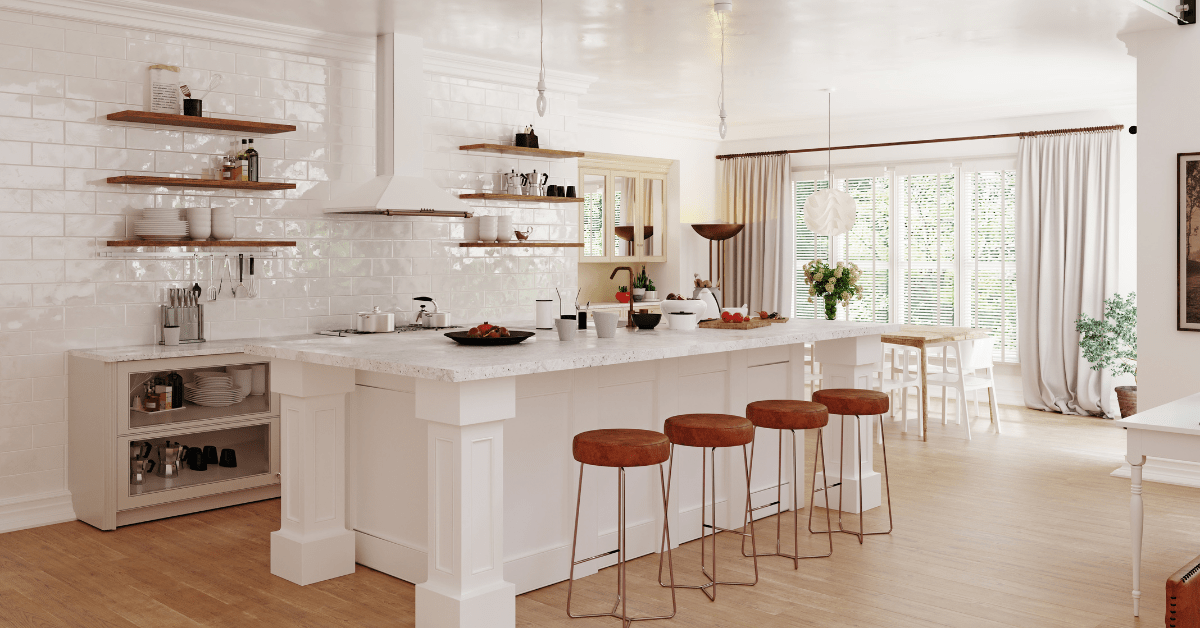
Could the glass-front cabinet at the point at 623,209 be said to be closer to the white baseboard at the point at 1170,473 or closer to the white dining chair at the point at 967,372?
the white dining chair at the point at 967,372

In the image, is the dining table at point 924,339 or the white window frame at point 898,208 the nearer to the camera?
the dining table at point 924,339

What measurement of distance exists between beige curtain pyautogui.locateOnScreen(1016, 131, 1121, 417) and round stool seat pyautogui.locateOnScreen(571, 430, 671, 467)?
571 centimetres

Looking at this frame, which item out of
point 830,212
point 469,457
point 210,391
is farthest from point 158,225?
point 830,212

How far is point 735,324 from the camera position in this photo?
4.64m

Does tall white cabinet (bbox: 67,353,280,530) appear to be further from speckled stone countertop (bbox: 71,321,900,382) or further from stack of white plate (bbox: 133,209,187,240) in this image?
stack of white plate (bbox: 133,209,187,240)

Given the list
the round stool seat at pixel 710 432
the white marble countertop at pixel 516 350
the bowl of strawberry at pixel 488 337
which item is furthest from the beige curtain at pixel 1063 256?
the bowl of strawberry at pixel 488 337

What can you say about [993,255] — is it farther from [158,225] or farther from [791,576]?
[158,225]

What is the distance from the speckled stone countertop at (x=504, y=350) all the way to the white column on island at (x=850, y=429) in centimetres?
14

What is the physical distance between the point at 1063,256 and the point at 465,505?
6468 mm

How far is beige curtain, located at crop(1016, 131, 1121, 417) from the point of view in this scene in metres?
7.69

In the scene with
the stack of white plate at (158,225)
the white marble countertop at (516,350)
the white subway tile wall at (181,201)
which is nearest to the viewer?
the white marble countertop at (516,350)

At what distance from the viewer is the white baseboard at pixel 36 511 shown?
4730 mm

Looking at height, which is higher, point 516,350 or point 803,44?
point 803,44

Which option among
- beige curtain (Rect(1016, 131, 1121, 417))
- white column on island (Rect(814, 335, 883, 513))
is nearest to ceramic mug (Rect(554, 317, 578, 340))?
white column on island (Rect(814, 335, 883, 513))
